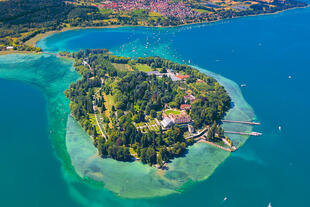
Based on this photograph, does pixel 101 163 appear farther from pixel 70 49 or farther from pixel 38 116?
pixel 70 49

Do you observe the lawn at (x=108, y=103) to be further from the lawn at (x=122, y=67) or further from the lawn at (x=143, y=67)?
the lawn at (x=143, y=67)

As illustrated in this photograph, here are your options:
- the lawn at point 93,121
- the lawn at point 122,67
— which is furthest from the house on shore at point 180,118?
the lawn at point 122,67

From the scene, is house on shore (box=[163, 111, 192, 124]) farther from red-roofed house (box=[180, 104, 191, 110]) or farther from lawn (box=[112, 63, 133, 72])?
lawn (box=[112, 63, 133, 72])

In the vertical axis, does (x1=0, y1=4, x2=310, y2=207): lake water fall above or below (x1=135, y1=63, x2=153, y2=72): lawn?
below

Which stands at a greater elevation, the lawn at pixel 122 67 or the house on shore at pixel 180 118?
the lawn at pixel 122 67

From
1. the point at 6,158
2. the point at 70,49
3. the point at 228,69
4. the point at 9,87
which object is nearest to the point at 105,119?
the point at 6,158

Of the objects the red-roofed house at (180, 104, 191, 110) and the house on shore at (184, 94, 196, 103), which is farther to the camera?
the house on shore at (184, 94, 196, 103)

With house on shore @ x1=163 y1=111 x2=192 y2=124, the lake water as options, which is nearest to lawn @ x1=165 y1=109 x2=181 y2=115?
house on shore @ x1=163 y1=111 x2=192 y2=124

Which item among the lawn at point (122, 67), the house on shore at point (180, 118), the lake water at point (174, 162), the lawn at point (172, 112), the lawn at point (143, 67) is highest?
the lawn at point (122, 67)
